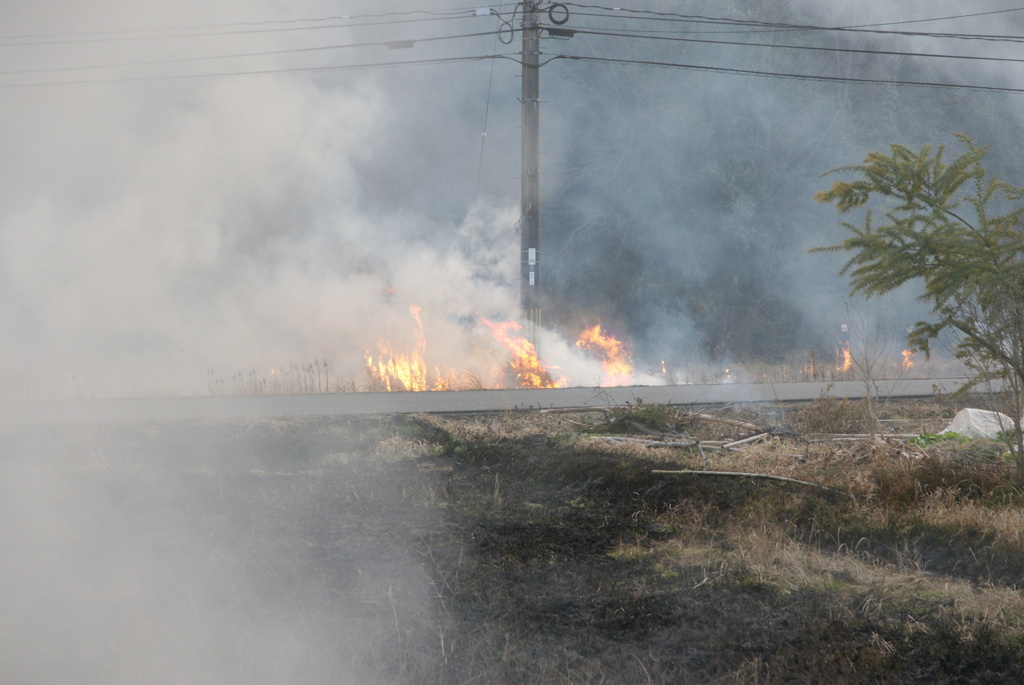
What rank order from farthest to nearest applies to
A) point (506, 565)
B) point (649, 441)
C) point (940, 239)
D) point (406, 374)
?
point (406, 374), point (940, 239), point (649, 441), point (506, 565)

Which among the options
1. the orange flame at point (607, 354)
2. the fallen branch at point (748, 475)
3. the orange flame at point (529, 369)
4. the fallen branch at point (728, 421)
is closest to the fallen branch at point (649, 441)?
the fallen branch at point (728, 421)

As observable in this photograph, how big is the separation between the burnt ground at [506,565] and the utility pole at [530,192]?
27.8 ft

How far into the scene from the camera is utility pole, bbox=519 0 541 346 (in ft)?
56.0

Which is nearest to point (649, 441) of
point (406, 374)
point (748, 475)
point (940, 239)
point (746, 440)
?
point (746, 440)

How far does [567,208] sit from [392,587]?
34358 millimetres

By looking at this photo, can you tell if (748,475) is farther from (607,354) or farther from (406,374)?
(607,354)

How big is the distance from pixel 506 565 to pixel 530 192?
41.5ft

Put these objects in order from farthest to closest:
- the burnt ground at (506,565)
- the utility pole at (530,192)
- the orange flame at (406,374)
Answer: the orange flame at (406,374)
the utility pole at (530,192)
the burnt ground at (506,565)

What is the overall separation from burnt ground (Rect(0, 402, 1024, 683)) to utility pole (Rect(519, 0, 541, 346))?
8.48 m

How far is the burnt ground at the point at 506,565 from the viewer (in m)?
4.20

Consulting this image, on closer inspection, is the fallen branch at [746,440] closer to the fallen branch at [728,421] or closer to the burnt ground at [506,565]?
the burnt ground at [506,565]

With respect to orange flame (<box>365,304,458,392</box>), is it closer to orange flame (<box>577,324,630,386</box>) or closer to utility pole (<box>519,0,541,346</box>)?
Result: utility pole (<box>519,0,541,346</box>)

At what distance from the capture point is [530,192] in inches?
679

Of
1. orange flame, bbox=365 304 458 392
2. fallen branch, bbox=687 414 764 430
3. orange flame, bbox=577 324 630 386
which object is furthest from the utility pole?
fallen branch, bbox=687 414 764 430
